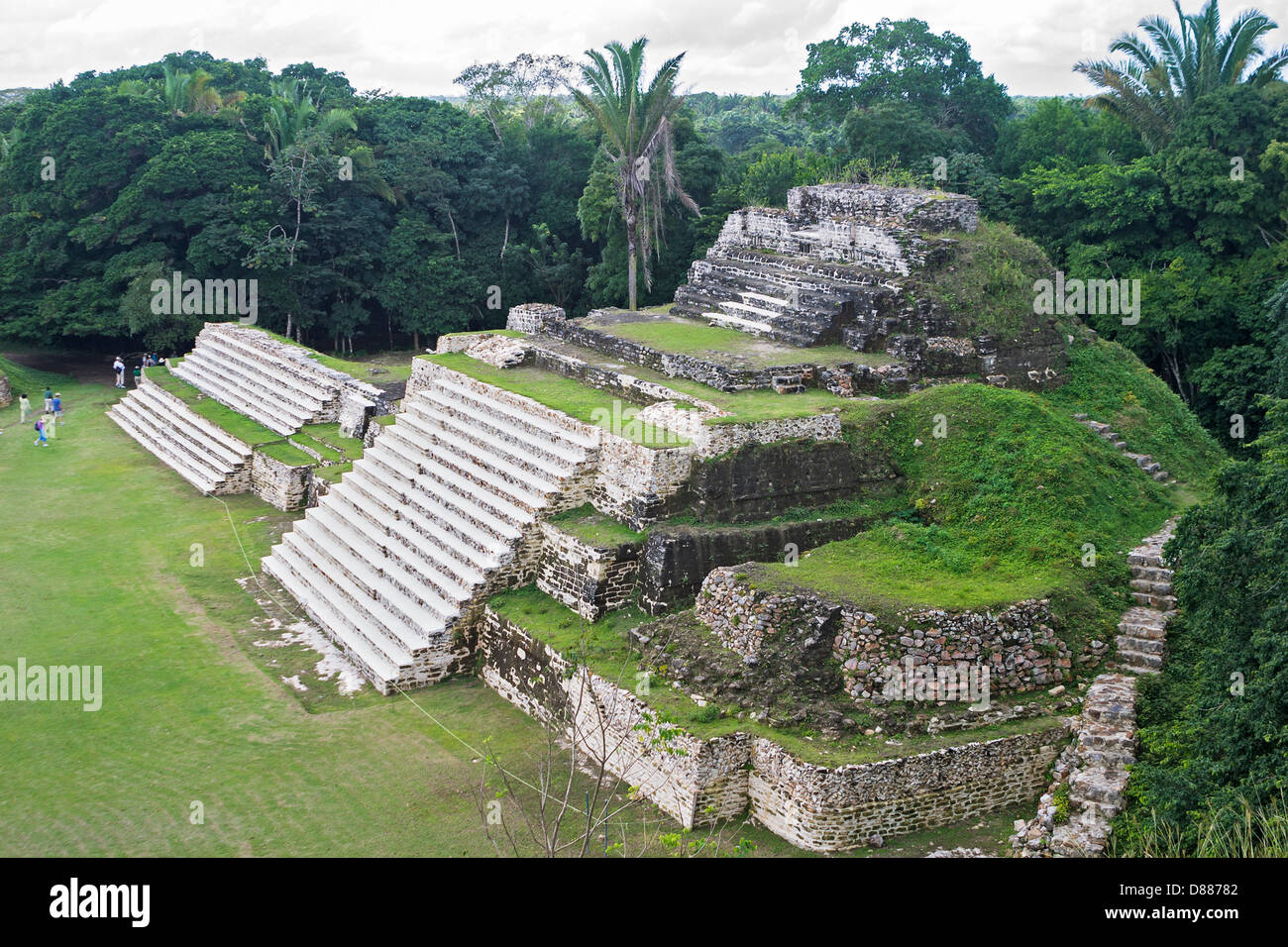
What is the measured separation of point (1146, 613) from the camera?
11.2m

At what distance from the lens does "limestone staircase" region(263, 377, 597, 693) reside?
12625mm

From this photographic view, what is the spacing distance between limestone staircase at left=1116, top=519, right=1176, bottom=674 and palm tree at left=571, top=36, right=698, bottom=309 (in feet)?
44.6

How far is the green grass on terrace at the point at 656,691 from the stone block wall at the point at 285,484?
7.06m

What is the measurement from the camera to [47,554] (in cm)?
1588

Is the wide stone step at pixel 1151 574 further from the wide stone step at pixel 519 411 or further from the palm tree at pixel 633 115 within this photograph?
the palm tree at pixel 633 115

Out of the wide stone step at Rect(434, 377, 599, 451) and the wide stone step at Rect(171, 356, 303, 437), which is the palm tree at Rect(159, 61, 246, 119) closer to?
the wide stone step at Rect(171, 356, 303, 437)

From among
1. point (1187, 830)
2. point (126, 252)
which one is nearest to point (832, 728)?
point (1187, 830)

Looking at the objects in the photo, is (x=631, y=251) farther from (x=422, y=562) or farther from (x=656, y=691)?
(x=656, y=691)

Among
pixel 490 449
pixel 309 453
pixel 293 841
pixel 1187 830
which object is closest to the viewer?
pixel 1187 830

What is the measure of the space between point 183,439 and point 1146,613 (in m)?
16.7

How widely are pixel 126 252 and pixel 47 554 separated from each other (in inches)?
518

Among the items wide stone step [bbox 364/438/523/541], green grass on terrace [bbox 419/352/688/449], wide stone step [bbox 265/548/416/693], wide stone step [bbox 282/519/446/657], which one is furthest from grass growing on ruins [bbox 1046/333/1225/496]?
wide stone step [bbox 265/548/416/693]

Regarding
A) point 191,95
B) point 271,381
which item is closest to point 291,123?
point 191,95

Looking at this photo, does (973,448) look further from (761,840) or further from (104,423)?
(104,423)
